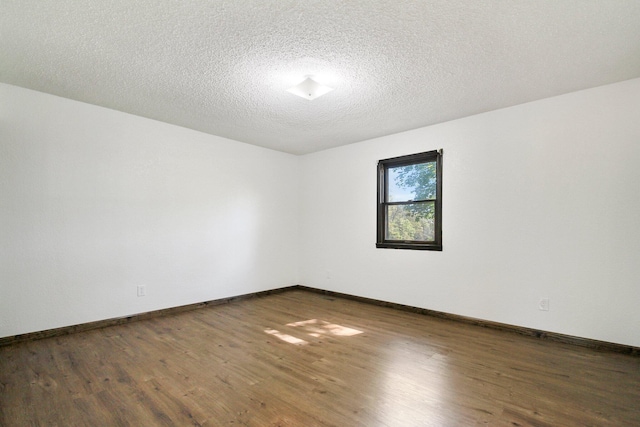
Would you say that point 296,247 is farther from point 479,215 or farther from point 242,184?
point 479,215

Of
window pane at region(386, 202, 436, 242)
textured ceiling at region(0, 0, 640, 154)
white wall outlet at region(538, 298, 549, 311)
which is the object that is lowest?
white wall outlet at region(538, 298, 549, 311)

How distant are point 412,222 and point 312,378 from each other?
2.75 meters

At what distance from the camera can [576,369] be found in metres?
2.43

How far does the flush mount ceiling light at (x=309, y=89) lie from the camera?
279 centimetres

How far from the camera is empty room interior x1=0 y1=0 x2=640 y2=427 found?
1982 mm

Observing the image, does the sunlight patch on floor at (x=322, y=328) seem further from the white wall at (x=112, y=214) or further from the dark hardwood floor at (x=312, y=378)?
the white wall at (x=112, y=214)

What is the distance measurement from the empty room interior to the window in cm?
3

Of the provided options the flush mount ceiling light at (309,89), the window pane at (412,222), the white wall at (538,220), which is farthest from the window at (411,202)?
the flush mount ceiling light at (309,89)

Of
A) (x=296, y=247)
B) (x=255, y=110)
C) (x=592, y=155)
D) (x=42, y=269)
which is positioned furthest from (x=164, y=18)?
(x=296, y=247)

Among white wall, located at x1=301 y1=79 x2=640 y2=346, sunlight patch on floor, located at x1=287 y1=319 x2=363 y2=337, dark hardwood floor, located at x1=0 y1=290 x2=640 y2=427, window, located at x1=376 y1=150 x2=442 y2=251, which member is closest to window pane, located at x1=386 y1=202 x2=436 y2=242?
window, located at x1=376 y1=150 x2=442 y2=251

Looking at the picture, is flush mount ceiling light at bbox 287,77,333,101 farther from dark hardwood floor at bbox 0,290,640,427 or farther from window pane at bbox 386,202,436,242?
dark hardwood floor at bbox 0,290,640,427

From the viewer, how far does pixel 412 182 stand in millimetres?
4395

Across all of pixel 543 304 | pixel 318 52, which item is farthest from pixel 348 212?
pixel 318 52

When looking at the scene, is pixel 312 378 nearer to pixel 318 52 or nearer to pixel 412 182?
pixel 318 52
